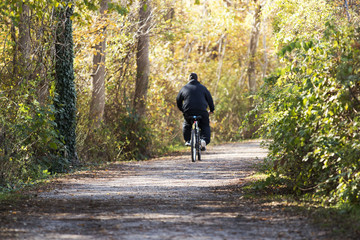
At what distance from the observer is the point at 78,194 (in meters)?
10.0

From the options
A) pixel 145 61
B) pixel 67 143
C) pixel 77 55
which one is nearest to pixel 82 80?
pixel 77 55

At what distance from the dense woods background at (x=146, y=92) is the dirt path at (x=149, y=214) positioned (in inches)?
39.0

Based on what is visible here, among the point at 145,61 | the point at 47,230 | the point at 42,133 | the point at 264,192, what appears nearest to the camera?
the point at 47,230

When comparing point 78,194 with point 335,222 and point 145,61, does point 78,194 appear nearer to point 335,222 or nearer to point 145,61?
point 335,222

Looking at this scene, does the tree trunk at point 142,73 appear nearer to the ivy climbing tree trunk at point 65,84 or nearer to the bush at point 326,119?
the ivy climbing tree trunk at point 65,84

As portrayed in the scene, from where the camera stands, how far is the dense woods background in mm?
8305

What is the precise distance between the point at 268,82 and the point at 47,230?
596cm

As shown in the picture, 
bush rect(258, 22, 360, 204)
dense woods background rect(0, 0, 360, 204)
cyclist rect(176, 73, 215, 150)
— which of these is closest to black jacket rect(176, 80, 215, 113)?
cyclist rect(176, 73, 215, 150)

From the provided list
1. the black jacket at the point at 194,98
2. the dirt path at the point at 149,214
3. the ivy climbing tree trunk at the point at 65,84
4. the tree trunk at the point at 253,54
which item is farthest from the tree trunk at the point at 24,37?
the tree trunk at the point at 253,54

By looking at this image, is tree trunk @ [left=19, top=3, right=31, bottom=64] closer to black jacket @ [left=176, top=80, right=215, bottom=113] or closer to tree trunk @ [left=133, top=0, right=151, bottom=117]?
black jacket @ [left=176, top=80, right=215, bottom=113]

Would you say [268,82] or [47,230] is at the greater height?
[268,82]

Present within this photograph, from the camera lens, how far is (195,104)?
1667 cm

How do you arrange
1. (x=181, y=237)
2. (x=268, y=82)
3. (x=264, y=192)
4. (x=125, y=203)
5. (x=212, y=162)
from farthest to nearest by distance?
(x=212, y=162), (x=268, y=82), (x=264, y=192), (x=125, y=203), (x=181, y=237)

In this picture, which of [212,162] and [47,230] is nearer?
[47,230]
